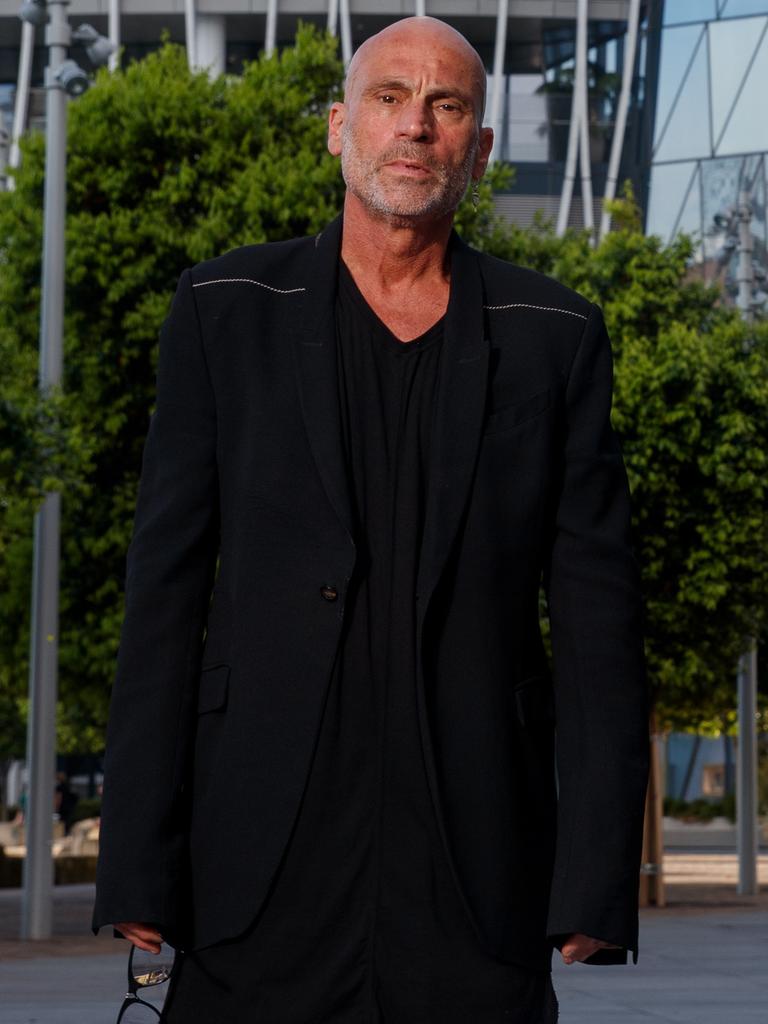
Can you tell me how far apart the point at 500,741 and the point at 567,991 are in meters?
10.9

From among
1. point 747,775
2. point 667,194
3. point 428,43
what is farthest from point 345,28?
point 428,43

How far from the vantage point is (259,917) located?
2686mm

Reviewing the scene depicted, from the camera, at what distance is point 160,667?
278 centimetres

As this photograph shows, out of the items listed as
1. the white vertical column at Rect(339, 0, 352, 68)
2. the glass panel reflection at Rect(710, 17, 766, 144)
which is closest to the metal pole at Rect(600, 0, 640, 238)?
the glass panel reflection at Rect(710, 17, 766, 144)

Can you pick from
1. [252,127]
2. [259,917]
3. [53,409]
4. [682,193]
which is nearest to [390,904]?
[259,917]

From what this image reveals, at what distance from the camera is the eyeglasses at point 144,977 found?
274 cm

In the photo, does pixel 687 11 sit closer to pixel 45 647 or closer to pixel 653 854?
pixel 653 854

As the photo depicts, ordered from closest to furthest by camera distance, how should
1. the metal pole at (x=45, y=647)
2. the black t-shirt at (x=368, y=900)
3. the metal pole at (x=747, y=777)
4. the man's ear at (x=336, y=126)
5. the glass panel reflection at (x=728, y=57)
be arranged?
1. the black t-shirt at (x=368, y=900)
2. the man's ear at (x=336, y=126)
3. the metal pole at (x=45, y=647)
4. the metal pole at (x=747, y=777)
5. the glass panel reflection at (x=728, y=57)

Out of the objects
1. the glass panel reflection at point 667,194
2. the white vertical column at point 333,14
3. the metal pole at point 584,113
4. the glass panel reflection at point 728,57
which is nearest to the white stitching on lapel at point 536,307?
the glass panel reflection at point 667,194

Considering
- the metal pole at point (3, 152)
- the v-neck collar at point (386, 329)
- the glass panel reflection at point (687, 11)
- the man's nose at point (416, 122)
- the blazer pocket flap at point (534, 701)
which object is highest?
the glass panel reflection at point (687, 11)

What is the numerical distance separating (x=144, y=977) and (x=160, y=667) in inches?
16.2

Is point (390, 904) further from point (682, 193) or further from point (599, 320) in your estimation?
point (682, 193)

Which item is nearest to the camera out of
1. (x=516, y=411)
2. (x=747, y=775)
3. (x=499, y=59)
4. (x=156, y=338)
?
(x=516, y=411)

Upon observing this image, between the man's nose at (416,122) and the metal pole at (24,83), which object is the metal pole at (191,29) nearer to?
the metal pole at (24,83)
